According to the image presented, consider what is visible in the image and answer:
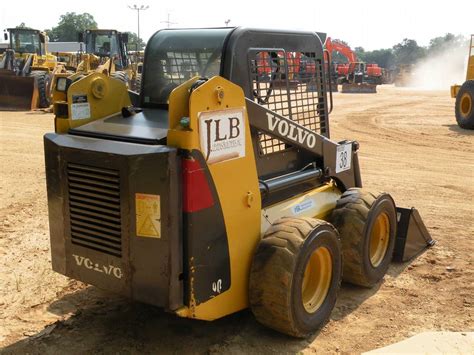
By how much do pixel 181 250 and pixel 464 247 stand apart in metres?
3.56

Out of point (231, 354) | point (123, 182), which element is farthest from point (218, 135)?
point (231, 354)

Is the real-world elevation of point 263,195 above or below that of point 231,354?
above

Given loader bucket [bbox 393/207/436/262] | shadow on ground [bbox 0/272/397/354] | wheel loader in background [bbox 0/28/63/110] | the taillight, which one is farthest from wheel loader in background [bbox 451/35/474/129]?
the taillight

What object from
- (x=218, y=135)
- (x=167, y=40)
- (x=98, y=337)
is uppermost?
(x=167, y=40)

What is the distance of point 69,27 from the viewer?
102000 mm

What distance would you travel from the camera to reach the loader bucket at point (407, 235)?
199 inches

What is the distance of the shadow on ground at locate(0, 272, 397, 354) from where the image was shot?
11.4 feet

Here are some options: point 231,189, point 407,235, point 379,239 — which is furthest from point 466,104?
point 231,189

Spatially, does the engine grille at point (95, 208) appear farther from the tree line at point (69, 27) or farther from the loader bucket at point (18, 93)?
the tree line at point (69, 27)

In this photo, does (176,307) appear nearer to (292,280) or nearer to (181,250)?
(181,250)

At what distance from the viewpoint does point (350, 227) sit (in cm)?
420

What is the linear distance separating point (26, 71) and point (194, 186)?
17.7m

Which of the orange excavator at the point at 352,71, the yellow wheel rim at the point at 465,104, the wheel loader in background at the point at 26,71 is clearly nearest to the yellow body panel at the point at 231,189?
the yellow wheel rim at the point at 465,104

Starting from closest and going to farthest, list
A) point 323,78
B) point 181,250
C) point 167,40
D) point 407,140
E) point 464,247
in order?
point 181,250 → point 167,40 → point 323,78 → point 464,247 → point 407,140
